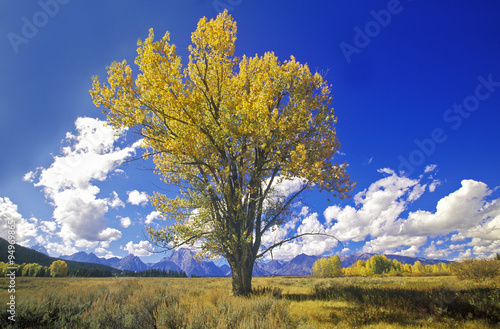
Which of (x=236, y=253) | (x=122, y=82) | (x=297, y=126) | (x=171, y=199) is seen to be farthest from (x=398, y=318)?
(x=122, y=82)

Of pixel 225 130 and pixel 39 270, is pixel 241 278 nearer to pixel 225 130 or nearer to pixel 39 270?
pixel 225 130

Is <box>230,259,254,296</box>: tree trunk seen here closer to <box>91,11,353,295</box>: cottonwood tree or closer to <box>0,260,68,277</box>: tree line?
<box>91,11,353,295</box>: cottonwood tree

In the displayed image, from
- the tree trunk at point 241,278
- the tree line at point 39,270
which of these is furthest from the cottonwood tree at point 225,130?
the tree line at point 39,270

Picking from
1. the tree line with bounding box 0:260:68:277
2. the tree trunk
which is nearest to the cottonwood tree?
the tree trunk

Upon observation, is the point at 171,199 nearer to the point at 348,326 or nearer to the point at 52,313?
the point at 52,313

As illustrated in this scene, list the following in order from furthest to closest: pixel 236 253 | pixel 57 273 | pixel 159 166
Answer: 1. pixel 57 273
2. pixel 159 166
3. pixel 236 253

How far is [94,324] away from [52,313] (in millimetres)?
3434

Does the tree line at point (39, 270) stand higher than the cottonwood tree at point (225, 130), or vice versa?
the cottonwood tree at point (225, 130)

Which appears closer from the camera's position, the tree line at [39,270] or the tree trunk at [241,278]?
the tree trunk at [241,278]

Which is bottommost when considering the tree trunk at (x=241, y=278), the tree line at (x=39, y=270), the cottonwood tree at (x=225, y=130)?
the tree line at (x=39, y=270)

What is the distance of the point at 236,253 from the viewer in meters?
12.4

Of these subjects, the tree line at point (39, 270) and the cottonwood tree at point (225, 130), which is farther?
the tree line at point (39, 270)

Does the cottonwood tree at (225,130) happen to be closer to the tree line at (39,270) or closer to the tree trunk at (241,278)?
the tree trunk at (241,278)

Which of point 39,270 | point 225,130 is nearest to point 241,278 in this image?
point 225,130
